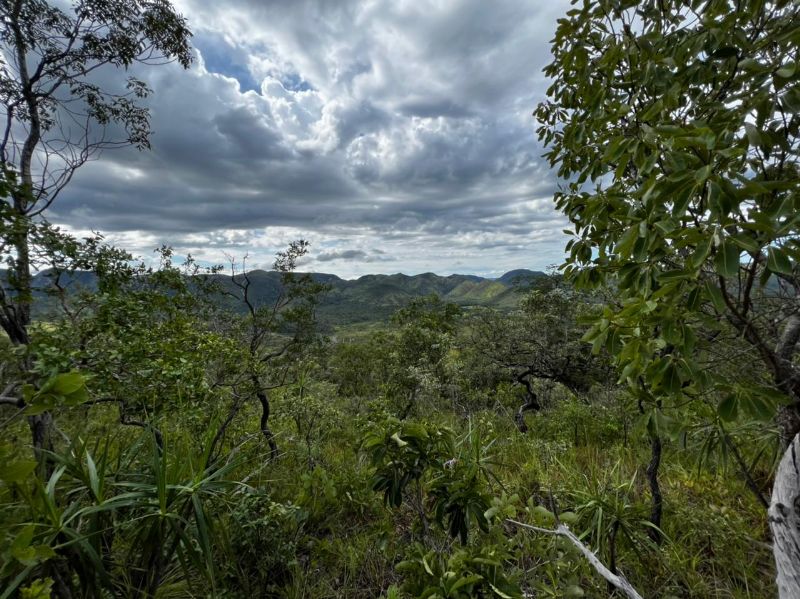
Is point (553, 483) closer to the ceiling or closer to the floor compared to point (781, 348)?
closer to the floor

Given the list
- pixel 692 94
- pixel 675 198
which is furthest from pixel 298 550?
pixel 692 94

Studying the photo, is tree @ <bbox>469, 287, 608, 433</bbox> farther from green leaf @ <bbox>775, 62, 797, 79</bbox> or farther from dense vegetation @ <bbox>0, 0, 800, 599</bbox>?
green leaf @ <bbox>775, 62, 797, 79</bbox>

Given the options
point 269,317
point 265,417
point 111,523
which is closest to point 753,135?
point 111,523

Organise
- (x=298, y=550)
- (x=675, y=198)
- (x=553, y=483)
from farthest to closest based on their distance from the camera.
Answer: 1. (x=553, y=483)
2. (x=298, y=550)
3. (x=675, y=198)

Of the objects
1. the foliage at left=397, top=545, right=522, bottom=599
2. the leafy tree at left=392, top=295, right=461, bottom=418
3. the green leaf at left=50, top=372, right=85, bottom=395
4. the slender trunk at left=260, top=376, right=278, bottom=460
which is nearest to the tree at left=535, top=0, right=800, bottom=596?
the foliage at left=397, top=545, right=522, bottom=599

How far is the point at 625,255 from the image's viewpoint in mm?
1532

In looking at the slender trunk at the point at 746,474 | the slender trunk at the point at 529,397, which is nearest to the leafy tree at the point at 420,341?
the slender trunk at the point at 529,397

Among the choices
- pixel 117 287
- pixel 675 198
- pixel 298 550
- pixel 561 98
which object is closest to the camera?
pixel 675 198

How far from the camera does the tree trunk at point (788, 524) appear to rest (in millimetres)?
1673

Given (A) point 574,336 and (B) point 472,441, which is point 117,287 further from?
(A) point 574,336

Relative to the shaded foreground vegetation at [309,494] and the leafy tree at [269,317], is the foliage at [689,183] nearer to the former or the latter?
the shaded foreground vegetation at [309,494]

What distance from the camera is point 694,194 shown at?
3.71 feet

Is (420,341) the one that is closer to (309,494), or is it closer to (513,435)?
(513,435)

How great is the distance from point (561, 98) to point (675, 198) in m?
1.92
